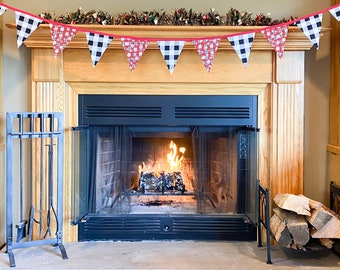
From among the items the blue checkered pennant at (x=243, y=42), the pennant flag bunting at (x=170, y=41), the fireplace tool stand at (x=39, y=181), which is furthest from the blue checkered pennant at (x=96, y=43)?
the blue checkered pennant at (x=243, y=42)

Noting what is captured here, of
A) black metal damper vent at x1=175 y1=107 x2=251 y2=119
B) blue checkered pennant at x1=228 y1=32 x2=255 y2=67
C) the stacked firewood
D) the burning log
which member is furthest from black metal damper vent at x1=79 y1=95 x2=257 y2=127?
the stacked firewood

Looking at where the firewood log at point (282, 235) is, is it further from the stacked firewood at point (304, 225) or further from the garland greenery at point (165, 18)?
the garland greenery at point (165, 18)

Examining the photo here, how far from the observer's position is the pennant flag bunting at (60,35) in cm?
243

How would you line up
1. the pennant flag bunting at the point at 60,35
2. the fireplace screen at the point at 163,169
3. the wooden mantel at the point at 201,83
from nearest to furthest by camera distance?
the pennant flag bunting at the point at 60,35
the wooden mantel at the point at 201,83
the fireplace screen at the point at 163,169

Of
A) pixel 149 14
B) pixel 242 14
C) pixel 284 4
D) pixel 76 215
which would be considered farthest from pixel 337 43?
pixel 76 215

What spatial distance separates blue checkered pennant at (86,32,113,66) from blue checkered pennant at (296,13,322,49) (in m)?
1.12

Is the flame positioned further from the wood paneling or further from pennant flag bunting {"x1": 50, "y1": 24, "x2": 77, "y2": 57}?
pennant flag bunting {"x1": 50, "y1": 24, "x2": 77, "y2": 57}

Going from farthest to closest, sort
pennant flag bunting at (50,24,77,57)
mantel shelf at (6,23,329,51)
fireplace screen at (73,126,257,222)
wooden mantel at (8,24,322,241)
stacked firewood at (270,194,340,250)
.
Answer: fireplace screen at (73,126,257,222), wooden mantel at (8,24,322,241), mantel shelf at (6,23,329,51), pennant flag bunting at (50,24,77,57), stacked firewood at (270,194,340,250)

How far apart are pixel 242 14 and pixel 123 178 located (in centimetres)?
138

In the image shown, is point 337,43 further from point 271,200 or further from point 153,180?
point 153,180

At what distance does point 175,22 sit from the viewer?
2.61m

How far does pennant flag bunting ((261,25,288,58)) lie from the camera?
241 cm

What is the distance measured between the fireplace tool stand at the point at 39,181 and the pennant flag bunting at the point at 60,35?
0.41m

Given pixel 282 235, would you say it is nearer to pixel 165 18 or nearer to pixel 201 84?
pixel 201 84
